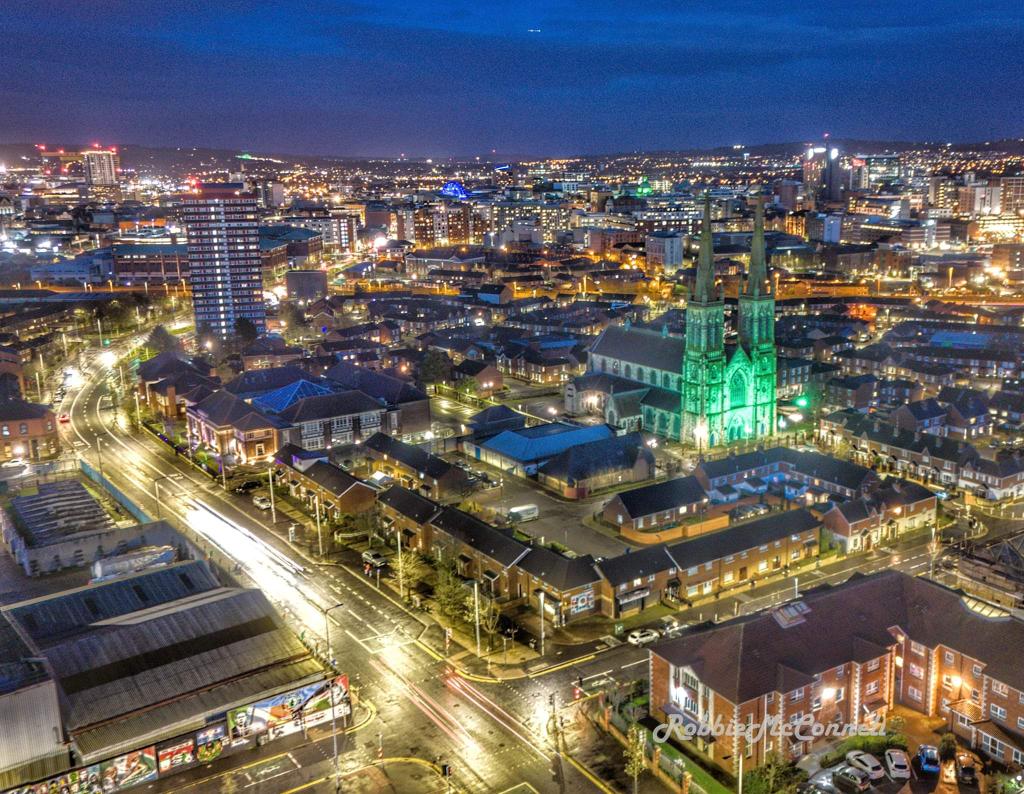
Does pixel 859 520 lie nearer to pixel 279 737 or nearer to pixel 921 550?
pixel 921 550

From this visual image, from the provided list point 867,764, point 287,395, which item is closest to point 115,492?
point 287,395

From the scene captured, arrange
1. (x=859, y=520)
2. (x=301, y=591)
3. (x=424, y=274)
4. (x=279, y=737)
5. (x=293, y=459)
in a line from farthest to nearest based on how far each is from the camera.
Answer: (x=424, y=274), (x=293, y=459), (x=859, y=520), (x=301, y=591), (x=279, y=737)

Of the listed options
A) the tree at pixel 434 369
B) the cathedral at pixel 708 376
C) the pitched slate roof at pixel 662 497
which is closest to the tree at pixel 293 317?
the tree at pixel 434 369

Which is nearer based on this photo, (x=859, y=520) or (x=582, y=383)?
(x=859, y=520)

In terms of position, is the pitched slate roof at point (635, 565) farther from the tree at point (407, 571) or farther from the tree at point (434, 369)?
the tree at point (434, 369)

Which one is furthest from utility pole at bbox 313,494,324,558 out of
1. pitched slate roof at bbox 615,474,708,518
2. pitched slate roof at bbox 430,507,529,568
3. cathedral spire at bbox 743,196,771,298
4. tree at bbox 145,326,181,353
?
tree at bbox 145,326,181,353

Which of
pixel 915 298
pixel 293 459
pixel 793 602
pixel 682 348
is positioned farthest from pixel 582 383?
pixel 915 298
